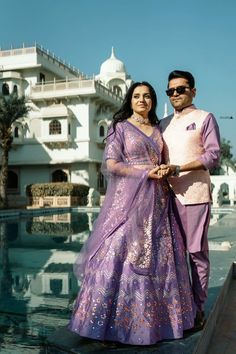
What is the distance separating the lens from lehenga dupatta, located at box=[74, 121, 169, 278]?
220 cm

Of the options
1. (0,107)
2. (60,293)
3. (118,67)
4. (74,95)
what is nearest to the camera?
(60,293)

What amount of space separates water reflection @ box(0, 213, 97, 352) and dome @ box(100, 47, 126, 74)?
19847mm

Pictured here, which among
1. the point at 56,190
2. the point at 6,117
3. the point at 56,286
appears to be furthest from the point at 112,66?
the point at 56,286

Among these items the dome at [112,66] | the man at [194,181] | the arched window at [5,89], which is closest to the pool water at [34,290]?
the man at [194,181]

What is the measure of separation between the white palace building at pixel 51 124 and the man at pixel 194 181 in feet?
62.5

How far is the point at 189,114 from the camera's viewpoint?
7.92ft

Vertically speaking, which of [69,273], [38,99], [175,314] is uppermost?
[38,99]

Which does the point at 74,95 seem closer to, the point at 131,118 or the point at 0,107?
the point at 0,107

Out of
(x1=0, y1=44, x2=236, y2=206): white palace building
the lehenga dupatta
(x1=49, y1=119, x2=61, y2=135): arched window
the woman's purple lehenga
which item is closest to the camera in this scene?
the woman's purple lehenga

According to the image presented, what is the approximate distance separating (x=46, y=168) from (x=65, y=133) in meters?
2.56

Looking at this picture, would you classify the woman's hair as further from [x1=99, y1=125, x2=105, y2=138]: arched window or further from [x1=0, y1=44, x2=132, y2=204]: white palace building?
[x1=99, y1=125, x2=105, y2=138]: arched window

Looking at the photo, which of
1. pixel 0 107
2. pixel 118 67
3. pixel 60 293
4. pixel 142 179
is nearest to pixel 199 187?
pixel 142 179

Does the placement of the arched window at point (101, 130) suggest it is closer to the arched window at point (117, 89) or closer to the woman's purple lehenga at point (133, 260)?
the arched window at point (117, 89)

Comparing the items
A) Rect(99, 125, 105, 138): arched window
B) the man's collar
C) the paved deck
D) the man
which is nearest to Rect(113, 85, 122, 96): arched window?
Rect(99, 125, 105, 138): arched window
